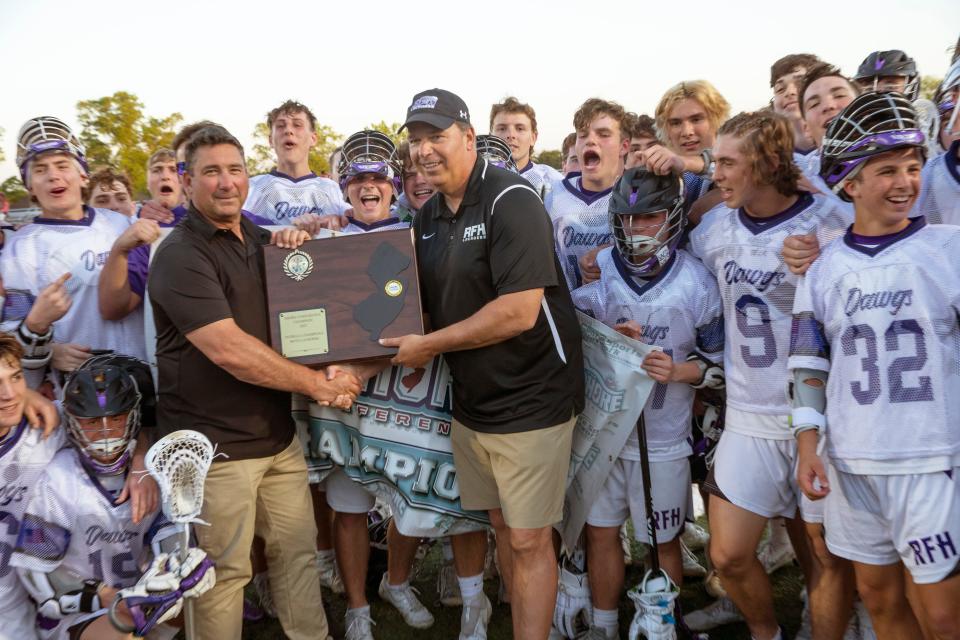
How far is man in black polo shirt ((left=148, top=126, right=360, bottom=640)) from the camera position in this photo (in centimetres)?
333

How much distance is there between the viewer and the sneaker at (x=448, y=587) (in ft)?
15.0

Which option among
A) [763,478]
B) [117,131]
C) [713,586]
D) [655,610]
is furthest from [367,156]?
[117,131]

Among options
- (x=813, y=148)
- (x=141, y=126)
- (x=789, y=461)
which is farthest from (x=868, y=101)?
(x=141, y=126)

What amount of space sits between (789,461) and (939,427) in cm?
83

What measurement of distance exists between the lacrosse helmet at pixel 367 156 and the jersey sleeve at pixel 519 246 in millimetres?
1678

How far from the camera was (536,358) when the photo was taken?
3.49 metres

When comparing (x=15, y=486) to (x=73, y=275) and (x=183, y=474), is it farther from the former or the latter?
(x=73, y=275)

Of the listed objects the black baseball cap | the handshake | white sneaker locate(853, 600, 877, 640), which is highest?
the black baseball cap

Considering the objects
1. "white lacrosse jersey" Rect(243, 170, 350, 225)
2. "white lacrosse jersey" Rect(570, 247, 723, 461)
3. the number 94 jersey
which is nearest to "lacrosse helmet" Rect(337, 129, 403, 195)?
"white lacrosse jersey" Rect(243, 170, 350, 225)

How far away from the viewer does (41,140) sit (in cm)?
405

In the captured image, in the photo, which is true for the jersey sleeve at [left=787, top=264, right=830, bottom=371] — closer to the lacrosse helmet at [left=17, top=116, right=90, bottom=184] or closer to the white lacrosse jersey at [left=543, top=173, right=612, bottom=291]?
the white lacrosse jersey at [left=543, top=173, right=612, bottom=291]

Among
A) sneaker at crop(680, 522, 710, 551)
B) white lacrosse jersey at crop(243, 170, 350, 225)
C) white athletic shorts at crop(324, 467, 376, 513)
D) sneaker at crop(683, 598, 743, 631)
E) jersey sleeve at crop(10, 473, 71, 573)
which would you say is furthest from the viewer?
white lacrosse jersey at crop(243, 170, 350, 225)

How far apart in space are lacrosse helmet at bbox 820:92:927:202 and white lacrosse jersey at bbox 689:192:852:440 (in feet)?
1.70

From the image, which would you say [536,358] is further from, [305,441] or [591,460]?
[305,441]
